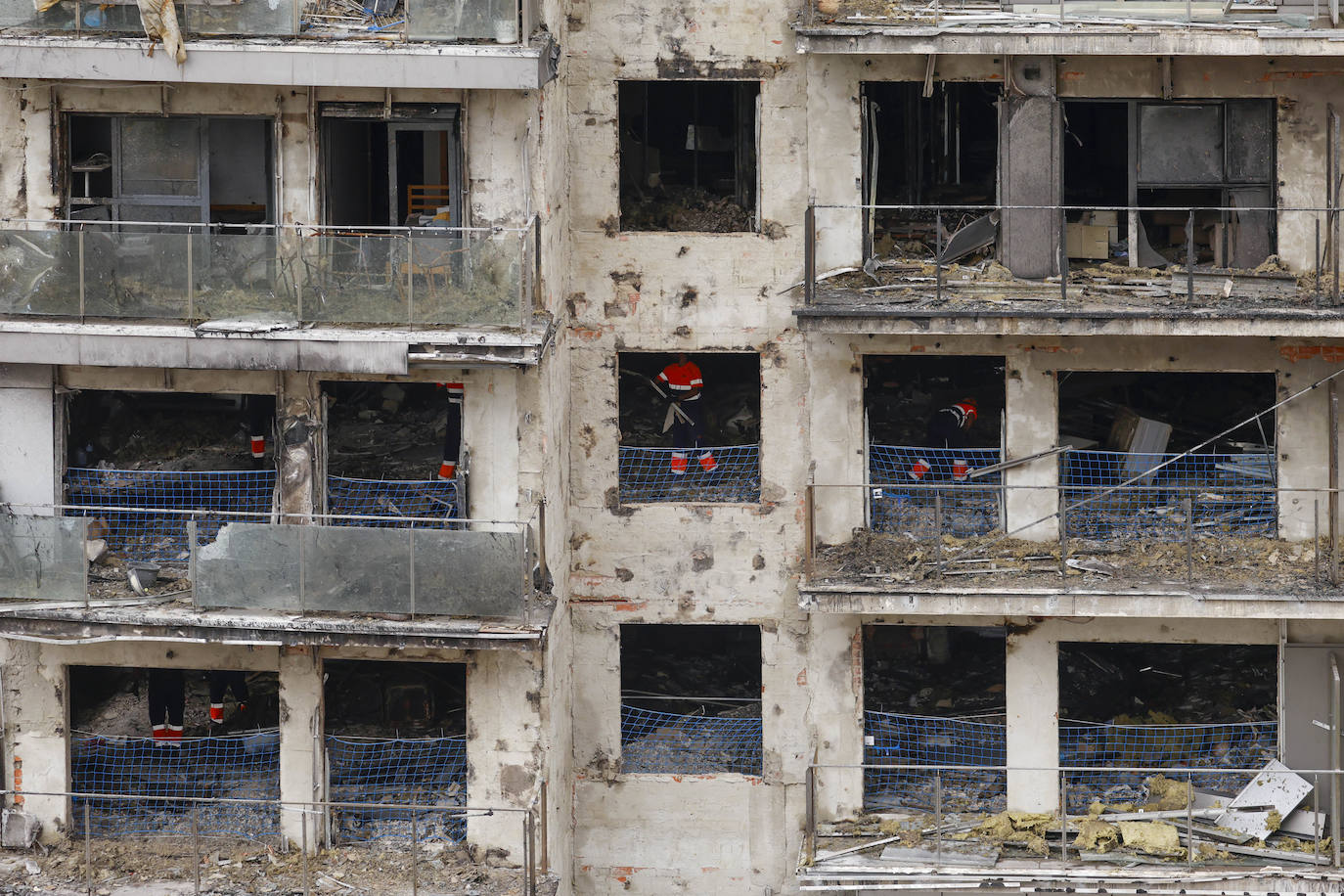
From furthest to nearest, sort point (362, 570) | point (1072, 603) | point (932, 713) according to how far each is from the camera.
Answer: point (932, 713) < point (1072, 603) < point (362, 570)

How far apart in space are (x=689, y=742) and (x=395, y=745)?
355 centimetres

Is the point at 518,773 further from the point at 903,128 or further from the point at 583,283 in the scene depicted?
the point at 903,128

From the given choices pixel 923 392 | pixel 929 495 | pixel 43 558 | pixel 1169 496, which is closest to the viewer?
pixel 43 558

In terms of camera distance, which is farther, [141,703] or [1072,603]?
[141,703]

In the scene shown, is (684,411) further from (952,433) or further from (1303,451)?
(1303,451)

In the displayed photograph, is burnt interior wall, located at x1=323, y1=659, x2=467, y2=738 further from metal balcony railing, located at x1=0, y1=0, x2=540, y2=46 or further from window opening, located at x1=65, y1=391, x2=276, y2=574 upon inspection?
metal balcony railing, located at x1=0, y1=0, x2=540, y2=46

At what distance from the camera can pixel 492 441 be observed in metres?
22.8

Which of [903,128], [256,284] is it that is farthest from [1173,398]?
[256,284]

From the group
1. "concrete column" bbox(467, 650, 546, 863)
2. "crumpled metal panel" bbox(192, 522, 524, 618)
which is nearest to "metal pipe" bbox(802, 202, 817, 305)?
"crumpled metal panel" bbox(192, 522, 524, 618)

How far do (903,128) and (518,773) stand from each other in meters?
9.06

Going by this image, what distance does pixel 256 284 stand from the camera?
2211cm

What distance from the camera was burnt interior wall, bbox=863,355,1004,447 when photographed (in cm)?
2591

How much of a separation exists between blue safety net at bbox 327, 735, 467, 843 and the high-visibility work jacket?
4.91 meters

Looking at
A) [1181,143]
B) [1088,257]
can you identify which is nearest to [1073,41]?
[1181,143]
